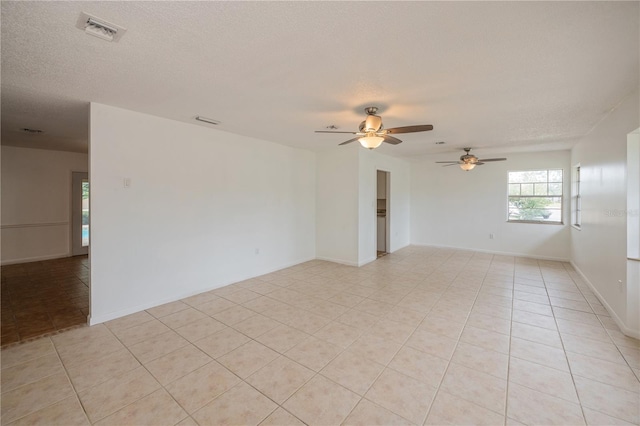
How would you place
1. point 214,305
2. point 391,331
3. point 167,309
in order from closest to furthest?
point 391,331, point 167,309, point 214,305

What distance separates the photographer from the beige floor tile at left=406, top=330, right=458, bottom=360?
2484 millimetres

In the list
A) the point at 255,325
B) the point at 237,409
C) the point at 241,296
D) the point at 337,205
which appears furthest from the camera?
the point at 337,205

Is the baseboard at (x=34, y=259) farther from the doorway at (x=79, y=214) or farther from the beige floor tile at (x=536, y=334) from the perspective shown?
the beige floor tile at (x=536, y=334)

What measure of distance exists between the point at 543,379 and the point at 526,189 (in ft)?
19.0

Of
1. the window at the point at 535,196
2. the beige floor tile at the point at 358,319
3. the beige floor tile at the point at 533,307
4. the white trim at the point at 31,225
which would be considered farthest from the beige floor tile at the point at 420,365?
the white trim at the point at 31,225

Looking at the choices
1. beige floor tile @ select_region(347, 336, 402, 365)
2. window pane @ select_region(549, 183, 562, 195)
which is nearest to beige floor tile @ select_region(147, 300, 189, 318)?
beige floor tile @ select_region(347, 336, 402, 365)

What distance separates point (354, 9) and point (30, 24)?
6.64ft

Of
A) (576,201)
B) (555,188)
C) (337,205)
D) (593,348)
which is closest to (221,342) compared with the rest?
(593,348)

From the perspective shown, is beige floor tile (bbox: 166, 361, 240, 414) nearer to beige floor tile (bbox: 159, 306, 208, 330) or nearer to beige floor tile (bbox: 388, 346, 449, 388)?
beige floor tile (bbox: 159, 306, 208, 330)

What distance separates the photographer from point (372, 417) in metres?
1.75

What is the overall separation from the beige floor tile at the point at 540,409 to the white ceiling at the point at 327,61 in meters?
2.53

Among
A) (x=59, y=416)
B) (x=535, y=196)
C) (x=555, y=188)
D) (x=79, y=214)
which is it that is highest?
(x=555, y=188)

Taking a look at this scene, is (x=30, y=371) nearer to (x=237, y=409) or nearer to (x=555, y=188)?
(x=237, y=409)

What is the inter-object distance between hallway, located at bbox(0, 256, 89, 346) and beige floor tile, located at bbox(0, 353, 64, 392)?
1.99ft
